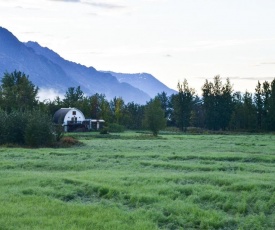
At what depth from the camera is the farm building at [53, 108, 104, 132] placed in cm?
9931

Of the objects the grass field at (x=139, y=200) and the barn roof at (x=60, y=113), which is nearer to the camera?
the grass field at (x=139, y=200)

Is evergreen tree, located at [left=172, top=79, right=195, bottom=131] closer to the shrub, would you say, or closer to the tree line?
the tree line

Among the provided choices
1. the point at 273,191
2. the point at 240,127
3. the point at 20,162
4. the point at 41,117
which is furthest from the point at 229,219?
the point at 240,127

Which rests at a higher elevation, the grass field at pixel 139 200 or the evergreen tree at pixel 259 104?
the evergreen tree at pixel 259 104

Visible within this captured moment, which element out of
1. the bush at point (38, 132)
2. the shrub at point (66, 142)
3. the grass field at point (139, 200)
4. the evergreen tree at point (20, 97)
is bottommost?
the grass field at point (139, 200)

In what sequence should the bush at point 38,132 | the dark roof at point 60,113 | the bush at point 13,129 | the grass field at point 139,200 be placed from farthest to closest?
the dark roof at point 60,113 < the bush at point 13,129 < the bush at point 38,132 < the grass field at point 139,200

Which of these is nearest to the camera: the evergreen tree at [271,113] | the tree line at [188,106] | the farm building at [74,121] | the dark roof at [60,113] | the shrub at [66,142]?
the shrub at [66,142]

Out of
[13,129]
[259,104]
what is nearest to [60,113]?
[259,104]

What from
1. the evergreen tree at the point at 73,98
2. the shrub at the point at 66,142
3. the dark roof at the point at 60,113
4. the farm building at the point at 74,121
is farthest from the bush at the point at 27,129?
the evergreen tree at the point at 73,98

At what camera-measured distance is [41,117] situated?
47344 mm

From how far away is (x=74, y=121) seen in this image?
349ft

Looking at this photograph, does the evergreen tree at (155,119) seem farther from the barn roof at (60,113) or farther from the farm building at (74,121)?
the barn roof at (60,113)

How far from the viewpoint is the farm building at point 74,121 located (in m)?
99.3

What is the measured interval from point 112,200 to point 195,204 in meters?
3.18
